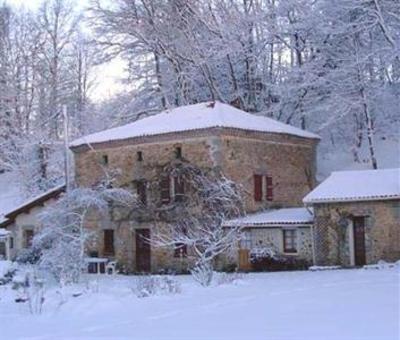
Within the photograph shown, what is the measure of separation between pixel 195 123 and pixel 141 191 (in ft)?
13.0

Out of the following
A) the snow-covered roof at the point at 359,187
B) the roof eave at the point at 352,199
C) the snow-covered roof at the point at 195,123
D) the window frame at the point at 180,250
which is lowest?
the window frame at the point at 180,250

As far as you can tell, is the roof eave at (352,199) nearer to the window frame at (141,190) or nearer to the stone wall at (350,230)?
the stone wall at (350,230)

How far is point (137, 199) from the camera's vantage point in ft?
104

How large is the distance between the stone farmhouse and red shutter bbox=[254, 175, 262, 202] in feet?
0.14

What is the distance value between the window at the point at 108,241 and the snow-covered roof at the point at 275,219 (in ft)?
20.9

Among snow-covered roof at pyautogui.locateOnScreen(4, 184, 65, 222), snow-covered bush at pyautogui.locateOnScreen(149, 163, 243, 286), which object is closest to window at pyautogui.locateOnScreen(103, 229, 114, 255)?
snow-covered bush at pyautogui.locateOnScreen(149, 163, 243, 286)

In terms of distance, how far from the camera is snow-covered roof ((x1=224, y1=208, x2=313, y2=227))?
28.2 m

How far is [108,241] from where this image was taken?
32.8 m

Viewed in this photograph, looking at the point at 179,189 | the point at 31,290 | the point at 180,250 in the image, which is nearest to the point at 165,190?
the point at 179,189

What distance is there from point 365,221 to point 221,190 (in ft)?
19.6

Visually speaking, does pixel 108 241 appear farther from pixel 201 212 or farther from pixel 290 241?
pixel 290 241

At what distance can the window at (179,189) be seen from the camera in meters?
30.6

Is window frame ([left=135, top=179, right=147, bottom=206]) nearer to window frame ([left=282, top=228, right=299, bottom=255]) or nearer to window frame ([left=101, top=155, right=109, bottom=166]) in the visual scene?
window frame ([left=101, top=155, right=109, bottom=166])

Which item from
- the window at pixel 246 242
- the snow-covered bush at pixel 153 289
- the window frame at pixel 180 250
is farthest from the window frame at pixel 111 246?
the snow-covered bush at pixel 153 289
